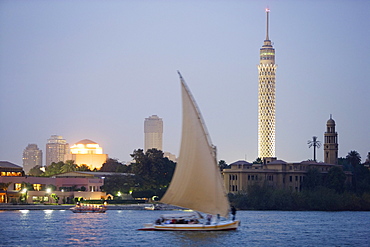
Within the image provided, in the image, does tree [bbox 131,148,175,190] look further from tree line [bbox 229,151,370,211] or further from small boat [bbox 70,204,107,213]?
small boat [bbox 70,204,107,213]

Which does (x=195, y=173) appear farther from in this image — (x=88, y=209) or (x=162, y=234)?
(x=88, y=209)

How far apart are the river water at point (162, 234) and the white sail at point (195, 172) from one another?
8.75ft

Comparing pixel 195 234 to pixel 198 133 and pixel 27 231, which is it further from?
pixel 27 231

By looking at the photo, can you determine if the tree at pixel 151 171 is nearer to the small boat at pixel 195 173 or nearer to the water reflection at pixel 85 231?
the water reflection at pixel 85 231

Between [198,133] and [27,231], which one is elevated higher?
[198,133]

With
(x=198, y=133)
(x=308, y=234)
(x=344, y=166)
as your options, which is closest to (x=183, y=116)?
(x=198, y=133)

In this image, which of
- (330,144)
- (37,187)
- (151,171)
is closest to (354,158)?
(330,144)

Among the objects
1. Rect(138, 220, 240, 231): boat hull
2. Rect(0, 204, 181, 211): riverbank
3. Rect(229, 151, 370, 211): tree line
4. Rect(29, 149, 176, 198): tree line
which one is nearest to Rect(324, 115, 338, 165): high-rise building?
Rect(229, 151, 370, 211): tree line

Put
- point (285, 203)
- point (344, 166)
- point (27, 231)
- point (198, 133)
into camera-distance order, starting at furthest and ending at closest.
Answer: point (344, 166) < point (285, 203) < point (27, 231) < point (198, 133)

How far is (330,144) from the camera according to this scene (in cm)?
16850

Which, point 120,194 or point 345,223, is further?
point 120,194

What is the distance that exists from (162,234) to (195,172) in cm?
692

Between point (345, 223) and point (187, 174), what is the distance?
34.9m

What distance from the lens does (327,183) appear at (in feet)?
486
